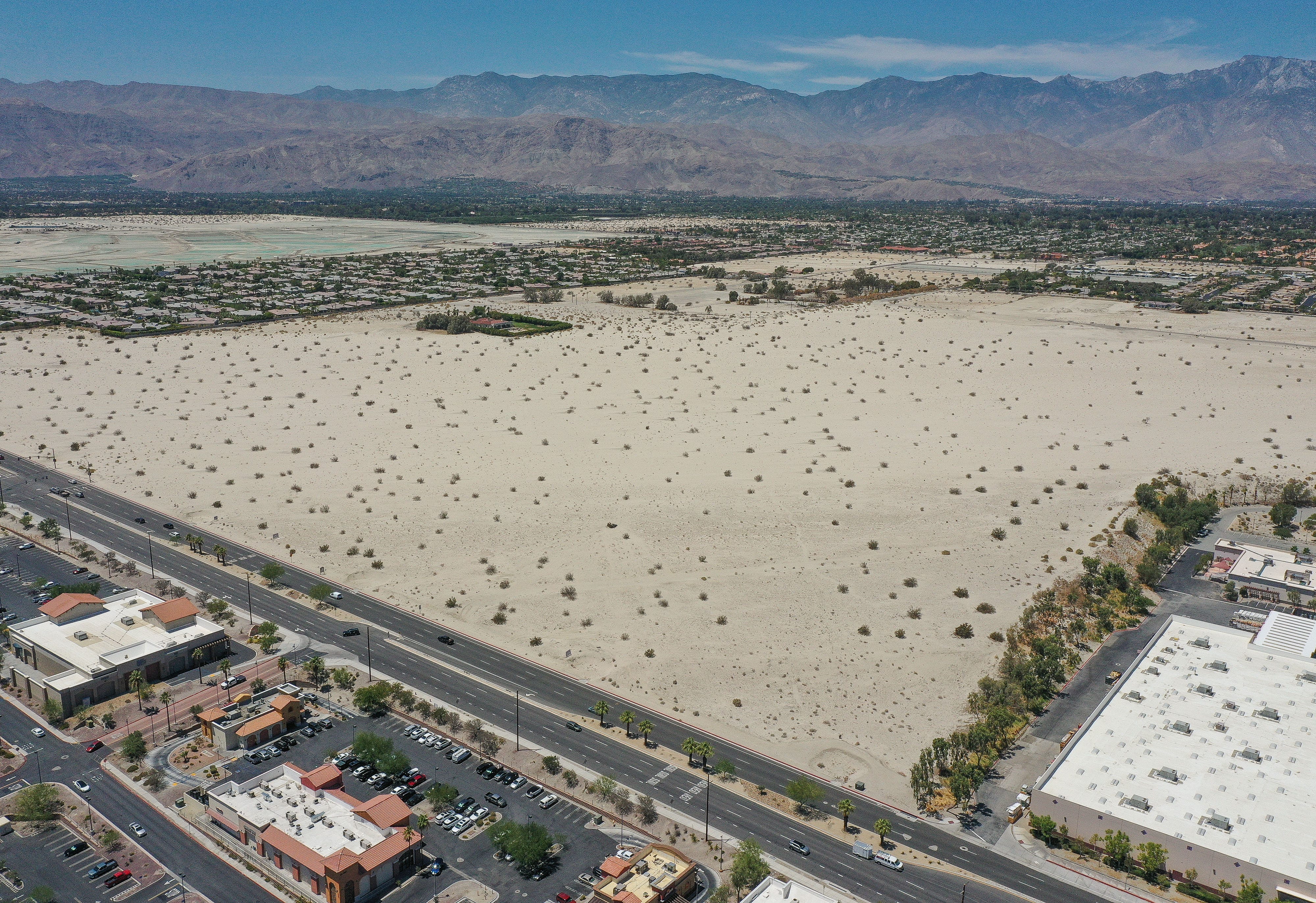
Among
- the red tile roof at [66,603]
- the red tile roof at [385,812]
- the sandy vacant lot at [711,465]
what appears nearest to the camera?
the red tile roof at [385,812]

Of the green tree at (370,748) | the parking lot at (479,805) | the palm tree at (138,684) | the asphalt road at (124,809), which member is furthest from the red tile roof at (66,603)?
the green tree at (370,748)

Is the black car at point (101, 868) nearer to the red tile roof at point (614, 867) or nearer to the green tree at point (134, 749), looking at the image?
the green tree at point (134, 749)

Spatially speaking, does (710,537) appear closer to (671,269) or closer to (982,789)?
(982,789)

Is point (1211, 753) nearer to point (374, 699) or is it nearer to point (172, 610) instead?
point (374, 699)

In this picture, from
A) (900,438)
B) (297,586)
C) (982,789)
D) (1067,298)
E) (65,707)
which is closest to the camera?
(982,789)

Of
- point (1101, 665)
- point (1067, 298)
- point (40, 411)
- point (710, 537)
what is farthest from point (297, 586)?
point (1067, 298)
